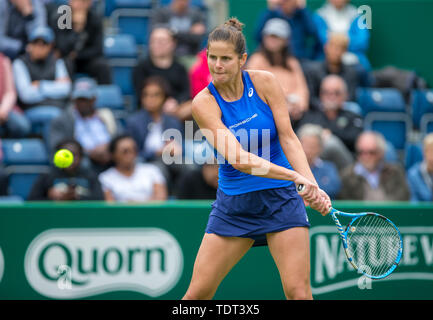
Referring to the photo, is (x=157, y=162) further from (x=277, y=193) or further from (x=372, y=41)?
Result: (x=372, y=41)

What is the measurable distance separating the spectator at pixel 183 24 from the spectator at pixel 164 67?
0.71 m

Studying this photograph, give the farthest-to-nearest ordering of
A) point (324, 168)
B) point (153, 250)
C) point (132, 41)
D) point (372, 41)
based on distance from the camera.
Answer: point (372, 41), point (132, 41), point (324, 168), point (153, 250)

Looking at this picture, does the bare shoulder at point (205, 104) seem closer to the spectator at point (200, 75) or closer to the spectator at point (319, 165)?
the spectator at point (319, 165)

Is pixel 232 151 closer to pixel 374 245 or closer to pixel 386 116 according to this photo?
pixel 374 245

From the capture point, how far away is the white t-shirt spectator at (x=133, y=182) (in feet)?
21.3

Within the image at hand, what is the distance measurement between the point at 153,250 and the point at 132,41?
137 inches

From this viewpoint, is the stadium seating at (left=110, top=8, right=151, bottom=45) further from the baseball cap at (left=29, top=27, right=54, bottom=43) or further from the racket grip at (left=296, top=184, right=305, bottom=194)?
the racket grip at (left=296, top=184, right=305, bottom=194)

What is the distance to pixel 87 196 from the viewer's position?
20.4ft

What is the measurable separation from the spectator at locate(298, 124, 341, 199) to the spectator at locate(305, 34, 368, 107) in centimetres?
129

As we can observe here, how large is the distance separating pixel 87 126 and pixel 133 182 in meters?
0.88

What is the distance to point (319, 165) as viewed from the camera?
263 inches
